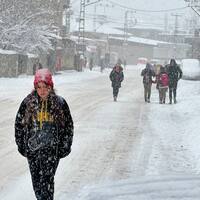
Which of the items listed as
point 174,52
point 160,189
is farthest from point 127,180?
point 174,52

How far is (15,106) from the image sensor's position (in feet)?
65.8

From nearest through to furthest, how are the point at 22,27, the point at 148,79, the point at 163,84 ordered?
the point at 163,84 < the point at 148,79 < the point at 22,27

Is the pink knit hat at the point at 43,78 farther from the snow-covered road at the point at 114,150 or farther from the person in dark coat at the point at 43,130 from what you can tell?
the snow-covered road at the point at 114,150

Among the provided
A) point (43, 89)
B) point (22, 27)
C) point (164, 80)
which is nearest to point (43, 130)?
point (43, 89)

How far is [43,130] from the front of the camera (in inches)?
232

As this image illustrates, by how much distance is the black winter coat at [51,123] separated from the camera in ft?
19.4

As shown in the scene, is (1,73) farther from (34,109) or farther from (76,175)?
(34,109)

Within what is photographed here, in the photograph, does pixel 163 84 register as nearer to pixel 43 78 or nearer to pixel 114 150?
pixel 114 150

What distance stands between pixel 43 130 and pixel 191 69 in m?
47.8

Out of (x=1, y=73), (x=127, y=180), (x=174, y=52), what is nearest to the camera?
(x=127, y=180)

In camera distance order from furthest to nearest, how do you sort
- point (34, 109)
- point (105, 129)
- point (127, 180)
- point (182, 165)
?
point (105, 129) → point (182, 165) → point (127, 180) → point (34, 109)

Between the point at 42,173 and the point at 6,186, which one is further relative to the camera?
the point at 6,186

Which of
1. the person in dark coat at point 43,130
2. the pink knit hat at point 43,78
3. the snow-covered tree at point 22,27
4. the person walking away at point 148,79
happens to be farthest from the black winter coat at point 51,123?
the snow-covered tree at point 22,27

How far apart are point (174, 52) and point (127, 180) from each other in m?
115
